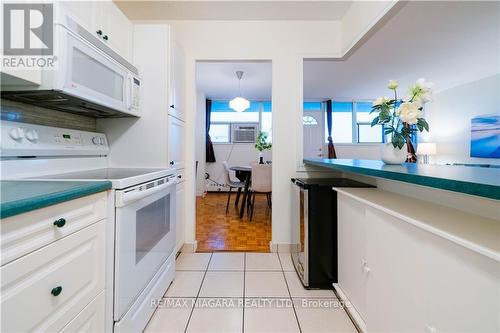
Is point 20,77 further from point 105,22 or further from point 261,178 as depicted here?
point 261,178

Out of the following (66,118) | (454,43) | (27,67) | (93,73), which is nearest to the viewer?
(27,67)

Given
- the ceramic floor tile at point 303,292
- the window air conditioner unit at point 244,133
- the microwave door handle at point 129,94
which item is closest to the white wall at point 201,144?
the window air conditioner unit at point 244,133

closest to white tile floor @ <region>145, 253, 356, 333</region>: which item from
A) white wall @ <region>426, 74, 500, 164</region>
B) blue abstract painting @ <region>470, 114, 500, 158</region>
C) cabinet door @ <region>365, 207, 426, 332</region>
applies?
cabinet door @ <region>365, 207, 426, 332</region>

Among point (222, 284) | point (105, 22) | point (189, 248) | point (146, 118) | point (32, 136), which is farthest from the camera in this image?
point (189, 248)

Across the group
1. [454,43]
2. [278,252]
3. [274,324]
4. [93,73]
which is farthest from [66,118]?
[454,43]

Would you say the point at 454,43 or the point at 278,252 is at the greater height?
the point at 454,43

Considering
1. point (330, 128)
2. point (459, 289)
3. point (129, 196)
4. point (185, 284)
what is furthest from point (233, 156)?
point (459, 289)

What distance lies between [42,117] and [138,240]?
1002 mm

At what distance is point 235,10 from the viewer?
84.7 inches

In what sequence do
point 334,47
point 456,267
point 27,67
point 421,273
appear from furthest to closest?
point 334,47
point 27,67
point 421,273
point 456,267

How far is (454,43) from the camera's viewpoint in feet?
9.83

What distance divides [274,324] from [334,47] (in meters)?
2.49

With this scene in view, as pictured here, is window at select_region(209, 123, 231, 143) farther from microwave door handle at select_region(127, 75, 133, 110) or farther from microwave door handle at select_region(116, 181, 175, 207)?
microwave door handle at select_region(116, 181, 175, 207)

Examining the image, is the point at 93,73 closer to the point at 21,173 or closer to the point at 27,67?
the point at 27,67
